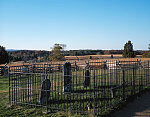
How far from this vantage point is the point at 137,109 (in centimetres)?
679

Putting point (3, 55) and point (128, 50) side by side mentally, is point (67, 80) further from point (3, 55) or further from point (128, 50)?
point (128, 50)

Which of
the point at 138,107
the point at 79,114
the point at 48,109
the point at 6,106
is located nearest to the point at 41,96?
the point at 48,109

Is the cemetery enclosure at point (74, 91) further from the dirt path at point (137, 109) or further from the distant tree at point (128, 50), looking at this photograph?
the distant tree at point (128, 50)

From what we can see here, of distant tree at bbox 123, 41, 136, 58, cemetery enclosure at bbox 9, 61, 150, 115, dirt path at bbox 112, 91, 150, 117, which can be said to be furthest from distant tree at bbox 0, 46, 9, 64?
dirt path at bbox 112, 91, 150, 117

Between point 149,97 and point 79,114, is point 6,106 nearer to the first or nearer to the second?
point 79,114

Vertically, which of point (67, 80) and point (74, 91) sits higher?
point (67, 80)

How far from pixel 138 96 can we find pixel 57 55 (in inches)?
1857

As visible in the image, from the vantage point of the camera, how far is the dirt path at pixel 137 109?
6.20m

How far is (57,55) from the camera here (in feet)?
180

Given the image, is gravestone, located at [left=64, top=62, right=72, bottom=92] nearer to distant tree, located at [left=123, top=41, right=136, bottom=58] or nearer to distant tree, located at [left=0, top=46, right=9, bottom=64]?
distant tree, located at [left=0, top=46, right=9, bottom=64]

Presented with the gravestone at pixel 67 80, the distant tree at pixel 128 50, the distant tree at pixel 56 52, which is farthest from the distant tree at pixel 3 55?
the distant tree at pixel 128 50

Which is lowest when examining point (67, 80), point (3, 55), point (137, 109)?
point (137, 109)

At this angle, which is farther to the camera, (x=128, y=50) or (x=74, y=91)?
(x=128, y=50)

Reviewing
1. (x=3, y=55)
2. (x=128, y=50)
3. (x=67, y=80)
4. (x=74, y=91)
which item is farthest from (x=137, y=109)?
(x=128, y=50)
